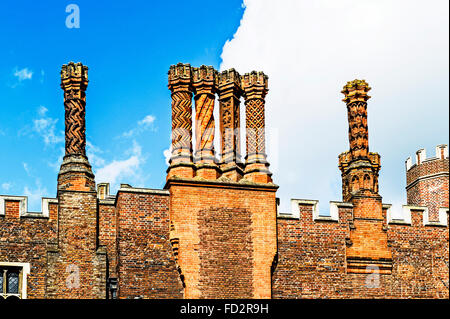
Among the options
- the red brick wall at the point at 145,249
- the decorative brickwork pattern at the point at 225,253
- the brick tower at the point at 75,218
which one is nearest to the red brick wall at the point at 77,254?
the brick tower at the point at 75,218

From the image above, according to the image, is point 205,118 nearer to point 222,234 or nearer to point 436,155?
point 222,234

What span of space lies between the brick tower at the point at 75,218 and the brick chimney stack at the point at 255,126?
14.2ft

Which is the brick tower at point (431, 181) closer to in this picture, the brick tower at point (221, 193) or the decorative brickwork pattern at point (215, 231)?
the decorative brickwork pattern at point (215, 231)

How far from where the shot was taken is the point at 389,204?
25359 millimetres

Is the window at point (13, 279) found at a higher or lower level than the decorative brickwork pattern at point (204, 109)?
lower

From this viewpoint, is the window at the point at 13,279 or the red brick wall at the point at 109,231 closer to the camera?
the window at the point at 13,279

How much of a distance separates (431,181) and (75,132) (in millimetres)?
17578

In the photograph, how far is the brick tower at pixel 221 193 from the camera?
75.6 feet

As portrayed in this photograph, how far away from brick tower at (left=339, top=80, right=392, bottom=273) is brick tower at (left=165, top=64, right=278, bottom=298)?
2.47 metres

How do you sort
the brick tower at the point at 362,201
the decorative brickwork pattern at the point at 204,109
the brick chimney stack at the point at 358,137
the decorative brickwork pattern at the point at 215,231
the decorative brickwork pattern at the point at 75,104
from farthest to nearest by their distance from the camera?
the brick chimney stack at the point at 358,137, the brick tower at the point at 362,201, the decorative brickwork pattern at the point at 204,109, the decorative brickwork pattern at the point at 75,104, the decorative brickwork pattern at the point at 215,231

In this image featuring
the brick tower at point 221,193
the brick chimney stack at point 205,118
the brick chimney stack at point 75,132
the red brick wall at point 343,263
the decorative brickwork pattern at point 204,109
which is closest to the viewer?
the brick tower at point 221,193

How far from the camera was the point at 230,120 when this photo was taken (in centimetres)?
2489

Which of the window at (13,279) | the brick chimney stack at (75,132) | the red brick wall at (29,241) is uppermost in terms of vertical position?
the brick chimney stack at (75,132)

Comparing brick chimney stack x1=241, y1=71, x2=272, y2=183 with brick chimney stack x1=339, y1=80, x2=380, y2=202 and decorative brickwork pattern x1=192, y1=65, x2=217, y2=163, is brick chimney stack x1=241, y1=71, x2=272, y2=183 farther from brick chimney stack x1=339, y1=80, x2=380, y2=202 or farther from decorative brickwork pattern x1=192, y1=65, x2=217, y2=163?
brick chimney stack x1=339, y1=80, x2=380, y2=202
